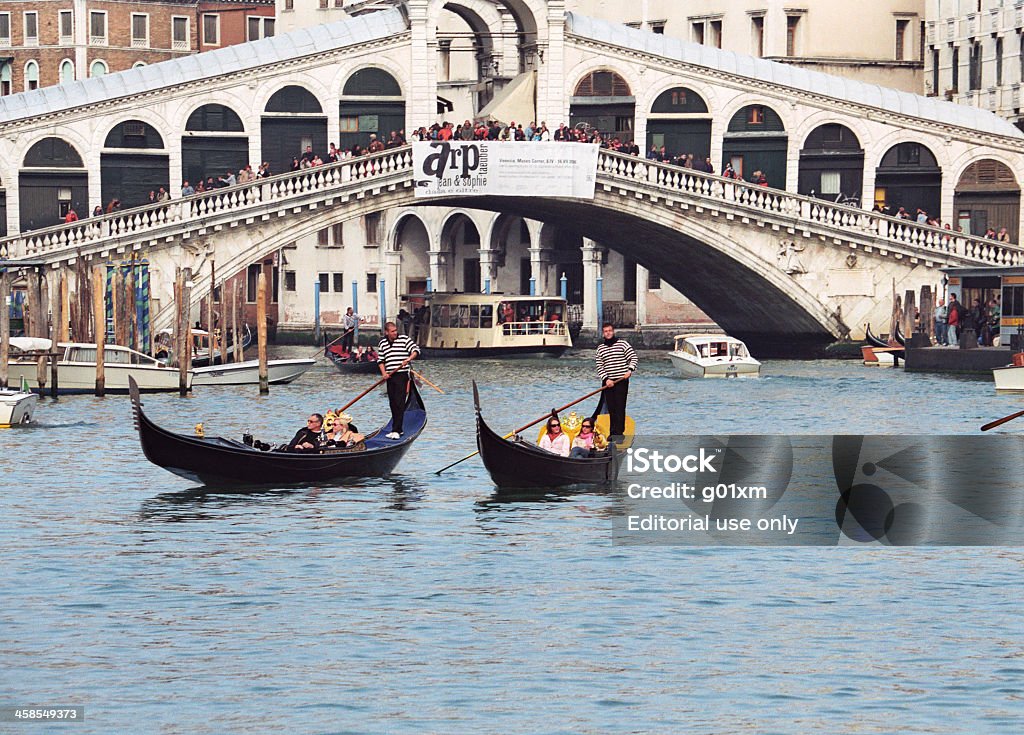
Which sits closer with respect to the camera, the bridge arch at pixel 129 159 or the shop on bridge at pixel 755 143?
the bridge arch at pixel 129 159

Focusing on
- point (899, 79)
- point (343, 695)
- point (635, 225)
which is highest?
point (899, 79)

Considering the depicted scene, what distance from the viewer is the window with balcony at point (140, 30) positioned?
66812mm

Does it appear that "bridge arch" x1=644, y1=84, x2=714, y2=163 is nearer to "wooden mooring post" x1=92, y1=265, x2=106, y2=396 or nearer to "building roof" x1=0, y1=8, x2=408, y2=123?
"building roof" x1=0, y1=8, x2=408, y2=123

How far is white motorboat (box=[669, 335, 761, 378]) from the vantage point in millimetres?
40125

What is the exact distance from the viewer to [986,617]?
1512cm

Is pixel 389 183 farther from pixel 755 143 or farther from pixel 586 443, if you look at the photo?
pixel 586 443

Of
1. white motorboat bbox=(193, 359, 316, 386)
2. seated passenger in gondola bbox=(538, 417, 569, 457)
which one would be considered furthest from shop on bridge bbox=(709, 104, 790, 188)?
seated passenger in gondola bbox=(538, 417, 569, 457)

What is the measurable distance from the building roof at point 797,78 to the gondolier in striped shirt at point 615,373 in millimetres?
23145

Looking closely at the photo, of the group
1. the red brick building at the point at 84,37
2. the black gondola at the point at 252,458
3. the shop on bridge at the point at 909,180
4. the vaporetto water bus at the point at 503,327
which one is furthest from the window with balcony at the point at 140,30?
the black gondola at the point at 252,458

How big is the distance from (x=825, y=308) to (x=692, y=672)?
105 feet

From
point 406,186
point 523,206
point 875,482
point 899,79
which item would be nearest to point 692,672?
point 875,482

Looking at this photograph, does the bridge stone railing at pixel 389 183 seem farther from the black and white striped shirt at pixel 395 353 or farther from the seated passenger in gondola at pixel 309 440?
the seated passenger in gondola at pixel 309 440

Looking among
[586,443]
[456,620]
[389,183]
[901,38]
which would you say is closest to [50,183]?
[389,183]

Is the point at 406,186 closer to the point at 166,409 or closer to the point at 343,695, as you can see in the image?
the point at 166,409
